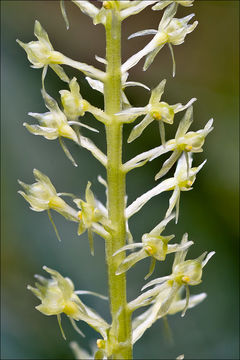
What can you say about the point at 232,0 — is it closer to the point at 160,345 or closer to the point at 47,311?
the point at 160,345

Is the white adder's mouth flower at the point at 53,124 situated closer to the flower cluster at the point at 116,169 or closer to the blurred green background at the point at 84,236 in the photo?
the flower cluster at the point at 116,169

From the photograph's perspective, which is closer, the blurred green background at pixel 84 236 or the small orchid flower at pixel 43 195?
the small orchid flower at pixel 43 195

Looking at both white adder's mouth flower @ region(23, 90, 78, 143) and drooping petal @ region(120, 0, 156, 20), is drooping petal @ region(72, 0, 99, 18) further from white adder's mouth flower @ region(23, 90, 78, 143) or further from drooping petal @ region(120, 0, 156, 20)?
white adder's mouth flower @ region(23, 90, 78, 143)

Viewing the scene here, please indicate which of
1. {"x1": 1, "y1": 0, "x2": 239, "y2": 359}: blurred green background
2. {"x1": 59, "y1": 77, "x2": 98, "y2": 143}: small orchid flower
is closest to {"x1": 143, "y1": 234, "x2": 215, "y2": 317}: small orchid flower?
{"x1": 59, "y1": 77, "x2": 98, "y2": 143}: small orchid flower

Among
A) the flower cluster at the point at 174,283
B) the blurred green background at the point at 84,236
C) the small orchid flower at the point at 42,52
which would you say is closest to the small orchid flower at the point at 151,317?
the flower cluster at the point at 174,283

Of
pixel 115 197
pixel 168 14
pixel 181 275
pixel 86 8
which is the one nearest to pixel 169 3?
pixel 168 14

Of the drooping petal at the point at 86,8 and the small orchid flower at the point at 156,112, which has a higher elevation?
the drooping petal at the point at 86,8

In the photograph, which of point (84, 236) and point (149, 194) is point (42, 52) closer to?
point (149, 194)
